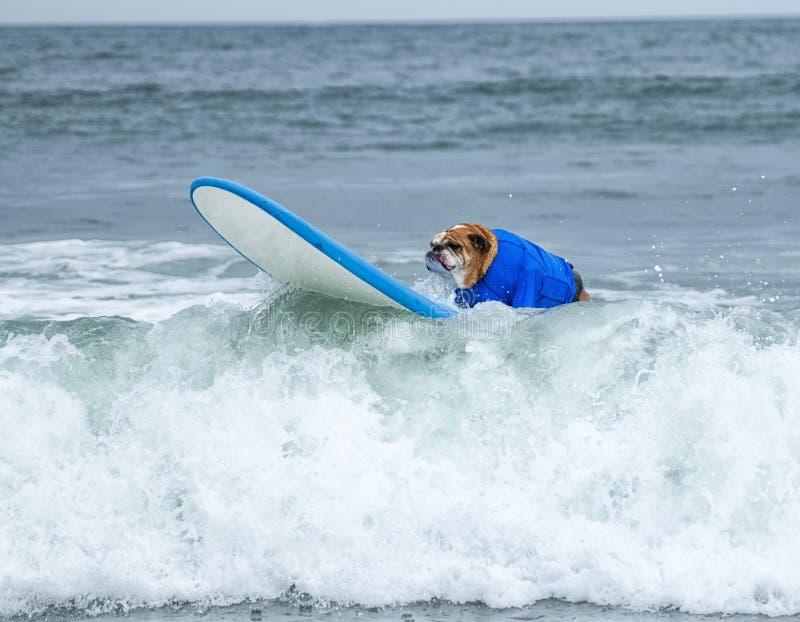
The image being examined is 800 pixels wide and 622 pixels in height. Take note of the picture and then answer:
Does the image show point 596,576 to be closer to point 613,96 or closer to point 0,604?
point 0,604

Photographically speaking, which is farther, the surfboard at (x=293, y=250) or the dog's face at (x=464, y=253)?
the dog's face at (x=464, y=253)

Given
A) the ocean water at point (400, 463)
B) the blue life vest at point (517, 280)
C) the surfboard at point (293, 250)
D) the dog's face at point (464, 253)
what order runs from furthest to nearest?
the blue life vest at point (517, 280), the dog's face at point (464, 253), the surfboard at point (293, 250), the ocean water at point (400, 463)

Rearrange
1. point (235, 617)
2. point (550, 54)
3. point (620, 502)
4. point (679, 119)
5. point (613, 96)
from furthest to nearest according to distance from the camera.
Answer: point (550, 54)
point (613, 96)
point (679, 119)
point (620, 502)
point (235, 617)

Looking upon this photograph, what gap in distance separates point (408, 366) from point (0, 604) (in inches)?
89.6

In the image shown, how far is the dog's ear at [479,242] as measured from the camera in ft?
17.7

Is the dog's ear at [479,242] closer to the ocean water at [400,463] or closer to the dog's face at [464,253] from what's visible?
the dog's face at [464,253]

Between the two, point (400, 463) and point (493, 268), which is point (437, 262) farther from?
point (400, 463)

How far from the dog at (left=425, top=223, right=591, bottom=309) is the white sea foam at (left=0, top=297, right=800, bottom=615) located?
10cm

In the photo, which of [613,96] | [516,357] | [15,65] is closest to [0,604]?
[516,357]

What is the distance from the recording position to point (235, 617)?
4430 mm

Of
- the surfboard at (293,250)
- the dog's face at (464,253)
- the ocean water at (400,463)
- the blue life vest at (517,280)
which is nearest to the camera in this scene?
the ocean water at (400,463)

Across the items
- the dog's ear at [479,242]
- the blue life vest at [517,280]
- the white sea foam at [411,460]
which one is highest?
the dog's ear at [479,242]

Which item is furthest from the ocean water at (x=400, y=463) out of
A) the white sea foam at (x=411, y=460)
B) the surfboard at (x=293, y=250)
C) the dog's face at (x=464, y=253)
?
the dog's face at (x=464, y=253)

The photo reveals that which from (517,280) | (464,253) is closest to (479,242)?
(464,253)
